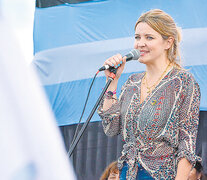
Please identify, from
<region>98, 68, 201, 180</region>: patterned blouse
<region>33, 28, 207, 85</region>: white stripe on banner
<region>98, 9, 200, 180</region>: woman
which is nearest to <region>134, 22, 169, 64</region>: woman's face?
<region>98, 9, 200, 180</region>: woman

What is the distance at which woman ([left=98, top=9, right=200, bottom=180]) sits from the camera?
165 cm

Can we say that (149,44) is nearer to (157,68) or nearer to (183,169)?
(157,68)

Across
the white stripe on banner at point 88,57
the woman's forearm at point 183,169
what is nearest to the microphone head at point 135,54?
the woman's forearm at point 183,169

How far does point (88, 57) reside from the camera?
3.71m

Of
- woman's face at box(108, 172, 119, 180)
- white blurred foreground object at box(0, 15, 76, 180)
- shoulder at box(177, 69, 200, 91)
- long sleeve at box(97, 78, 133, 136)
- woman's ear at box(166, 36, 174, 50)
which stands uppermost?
A: white blurred foreground object at box(0, 15, 76, 180)

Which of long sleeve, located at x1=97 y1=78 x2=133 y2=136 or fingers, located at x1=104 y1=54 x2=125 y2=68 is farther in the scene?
long sleeve, located at x1=97 y1=78 x2=133 y2=136

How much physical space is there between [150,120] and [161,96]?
136 millimetres

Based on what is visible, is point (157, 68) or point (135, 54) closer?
point (135, 54)

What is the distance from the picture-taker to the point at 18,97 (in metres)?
0.37

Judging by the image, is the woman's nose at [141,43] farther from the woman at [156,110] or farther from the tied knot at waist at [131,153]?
the tied knot at waist at [131,153]

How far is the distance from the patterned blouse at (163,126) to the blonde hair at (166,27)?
0.13m

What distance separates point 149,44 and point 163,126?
415mm

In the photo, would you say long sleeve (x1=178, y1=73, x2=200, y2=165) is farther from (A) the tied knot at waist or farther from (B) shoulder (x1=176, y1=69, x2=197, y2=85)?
(A) the tied knot at waist

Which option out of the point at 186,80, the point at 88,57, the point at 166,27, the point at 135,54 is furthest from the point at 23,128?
the point at 88,57
